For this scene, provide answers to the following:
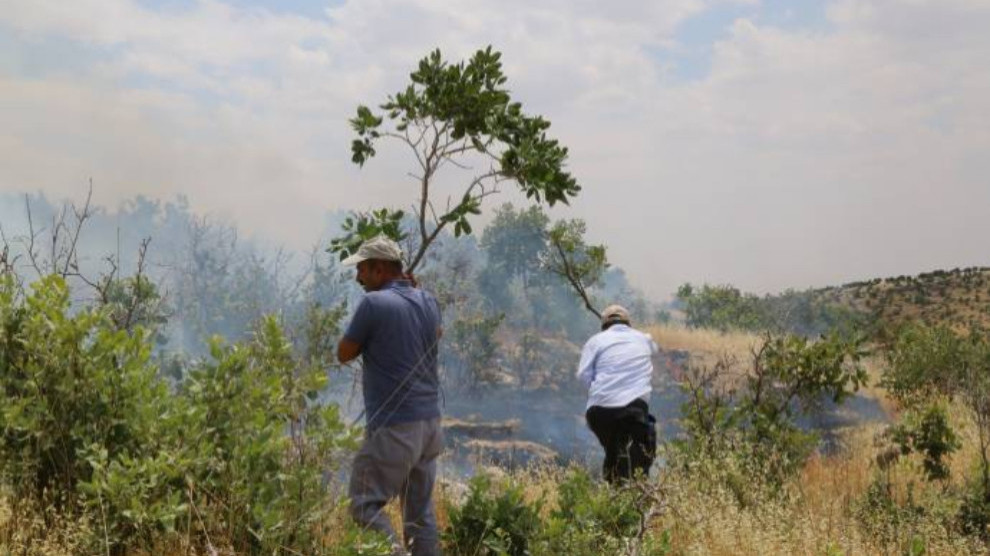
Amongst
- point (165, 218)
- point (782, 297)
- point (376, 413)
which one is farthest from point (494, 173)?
point (165, 218)

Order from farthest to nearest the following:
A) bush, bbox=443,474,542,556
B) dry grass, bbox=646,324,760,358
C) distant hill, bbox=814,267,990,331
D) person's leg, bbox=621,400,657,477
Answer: distant hill, bbox=814,267,990,331
dry grass, bbox=646,324,760,358
person's leg, bbox=621,400,657,477
bush, bbox=443,474,542,556

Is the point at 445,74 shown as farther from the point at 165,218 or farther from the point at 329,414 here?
the point at 165,218

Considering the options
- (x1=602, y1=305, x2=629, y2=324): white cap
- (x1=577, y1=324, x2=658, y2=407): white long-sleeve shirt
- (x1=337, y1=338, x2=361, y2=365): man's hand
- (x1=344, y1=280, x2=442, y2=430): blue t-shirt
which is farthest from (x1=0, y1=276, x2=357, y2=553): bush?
(x1=602, y1=305, x2=629, y2=324): white cap

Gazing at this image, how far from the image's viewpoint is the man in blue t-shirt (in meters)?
4.36

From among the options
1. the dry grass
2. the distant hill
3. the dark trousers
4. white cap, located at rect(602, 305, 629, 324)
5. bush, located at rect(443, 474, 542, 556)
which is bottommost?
bush, located at rect(443, 474, 542, 556)

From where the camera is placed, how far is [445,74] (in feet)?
18.9

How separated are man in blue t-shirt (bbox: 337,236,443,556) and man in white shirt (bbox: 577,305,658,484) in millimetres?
2364

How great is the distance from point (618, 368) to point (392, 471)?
9.16 feet

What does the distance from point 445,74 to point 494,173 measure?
0.70 metres

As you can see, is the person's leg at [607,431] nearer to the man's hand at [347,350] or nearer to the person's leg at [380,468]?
the person's leg at [380,468]

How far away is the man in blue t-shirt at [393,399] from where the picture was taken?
4.36 meters

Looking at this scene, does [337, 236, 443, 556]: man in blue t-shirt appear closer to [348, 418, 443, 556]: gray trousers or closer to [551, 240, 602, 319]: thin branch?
[348, 418, 443, 556]: gray trousers

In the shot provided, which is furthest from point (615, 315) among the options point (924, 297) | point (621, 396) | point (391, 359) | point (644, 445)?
point (924, 297)

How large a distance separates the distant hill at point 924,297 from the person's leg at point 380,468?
108 feet
